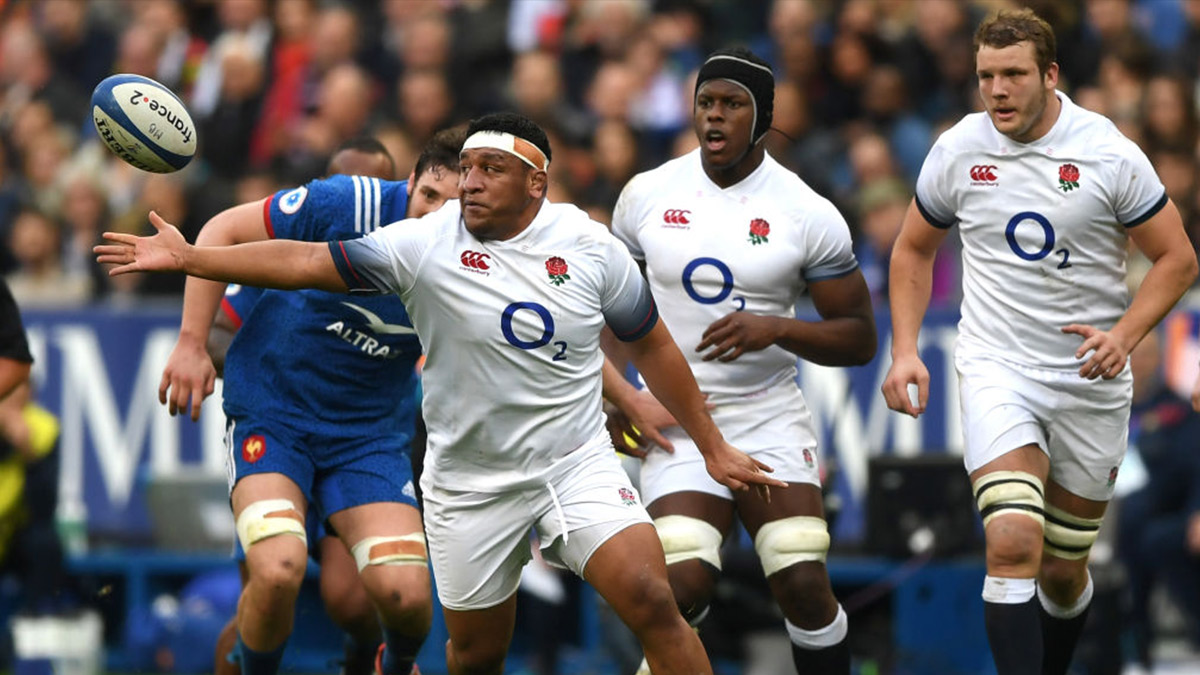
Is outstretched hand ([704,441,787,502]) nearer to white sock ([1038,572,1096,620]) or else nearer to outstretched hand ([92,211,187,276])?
white sock ([1038,572,1096,620])

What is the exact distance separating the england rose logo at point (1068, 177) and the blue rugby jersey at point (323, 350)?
274cm

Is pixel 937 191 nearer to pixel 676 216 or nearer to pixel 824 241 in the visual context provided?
pixel 824 241

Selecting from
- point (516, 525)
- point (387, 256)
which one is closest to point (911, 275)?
point (516, 525)

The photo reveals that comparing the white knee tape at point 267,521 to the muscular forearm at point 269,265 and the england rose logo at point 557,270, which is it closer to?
the muscular forearm at point 269,265

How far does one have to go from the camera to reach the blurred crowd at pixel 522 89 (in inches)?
545

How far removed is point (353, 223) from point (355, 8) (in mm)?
9776

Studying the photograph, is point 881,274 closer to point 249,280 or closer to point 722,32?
point 722,32

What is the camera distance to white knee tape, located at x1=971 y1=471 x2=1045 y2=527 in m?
8.11

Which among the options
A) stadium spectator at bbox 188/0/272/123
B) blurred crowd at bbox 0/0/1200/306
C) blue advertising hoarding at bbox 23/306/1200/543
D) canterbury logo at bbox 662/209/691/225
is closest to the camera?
canterbury logo at bbox 662/209/691/225

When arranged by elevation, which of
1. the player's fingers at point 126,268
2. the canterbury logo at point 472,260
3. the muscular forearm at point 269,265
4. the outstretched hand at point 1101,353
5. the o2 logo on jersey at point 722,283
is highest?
the player's fingers at point 126,268

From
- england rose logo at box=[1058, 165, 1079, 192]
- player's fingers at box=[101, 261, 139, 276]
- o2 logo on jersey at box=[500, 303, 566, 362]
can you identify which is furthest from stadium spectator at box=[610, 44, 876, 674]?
player's fingers at box=[101, 261, 139, 276]

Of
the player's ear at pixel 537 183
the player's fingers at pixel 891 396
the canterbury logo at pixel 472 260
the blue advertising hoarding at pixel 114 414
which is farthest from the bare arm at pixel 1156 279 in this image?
the blue advertising hoarding at pixel 114 414

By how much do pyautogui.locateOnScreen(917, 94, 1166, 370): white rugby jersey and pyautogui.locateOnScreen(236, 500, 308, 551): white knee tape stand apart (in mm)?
2980

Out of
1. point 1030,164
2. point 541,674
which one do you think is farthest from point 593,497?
point 541,674
